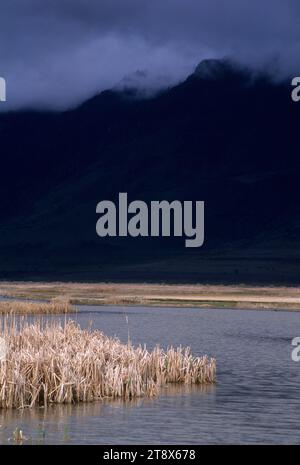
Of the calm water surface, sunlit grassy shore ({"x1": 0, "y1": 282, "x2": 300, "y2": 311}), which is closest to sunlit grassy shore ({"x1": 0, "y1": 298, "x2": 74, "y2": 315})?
the calm water surface

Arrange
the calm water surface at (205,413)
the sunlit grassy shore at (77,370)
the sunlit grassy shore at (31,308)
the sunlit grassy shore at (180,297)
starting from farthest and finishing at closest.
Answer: the sunlit grassy shore at (180,297)
the sunlit grassy shore at (31,308)
the sunlit grassy shore at (77,370)
the calm water surface at (205,413)

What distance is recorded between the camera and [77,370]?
3005 cm

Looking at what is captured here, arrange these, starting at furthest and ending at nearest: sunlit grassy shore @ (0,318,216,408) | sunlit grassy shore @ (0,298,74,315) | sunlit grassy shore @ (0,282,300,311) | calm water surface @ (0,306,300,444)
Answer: sunlit grassy shore @ (0,282,300,311)
sunlit grassy shore @ (0,298,74,315)
sunlit grassy shore @ (0,318,216,408)
calm water surface @ (0,306,300,444)

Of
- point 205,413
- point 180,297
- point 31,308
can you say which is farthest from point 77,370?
point 180,297

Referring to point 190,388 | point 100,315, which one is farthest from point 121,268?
point 190,388

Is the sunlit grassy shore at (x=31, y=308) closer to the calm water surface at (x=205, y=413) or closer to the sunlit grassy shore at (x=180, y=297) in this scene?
the calm water surface at (x=205, y=413)

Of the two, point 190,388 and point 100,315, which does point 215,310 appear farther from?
point 190,388

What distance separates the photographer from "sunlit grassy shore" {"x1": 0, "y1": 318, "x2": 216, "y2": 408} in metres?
29.3

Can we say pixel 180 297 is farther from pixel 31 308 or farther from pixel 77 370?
pixel 77 370

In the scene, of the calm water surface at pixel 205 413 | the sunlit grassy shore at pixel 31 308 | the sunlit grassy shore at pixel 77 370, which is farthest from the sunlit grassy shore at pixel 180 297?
the sunlit grassy shore at pixel 77 370

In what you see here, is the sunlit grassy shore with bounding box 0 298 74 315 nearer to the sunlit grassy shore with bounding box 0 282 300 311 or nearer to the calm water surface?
the calm water surface

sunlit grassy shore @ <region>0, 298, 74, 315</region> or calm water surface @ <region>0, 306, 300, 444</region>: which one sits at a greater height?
sunlit grassy shore @ <region>0, 298, 74, 315</region>

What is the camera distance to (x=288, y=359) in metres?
46.9

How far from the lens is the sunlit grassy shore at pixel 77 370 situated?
2931 centimetres
